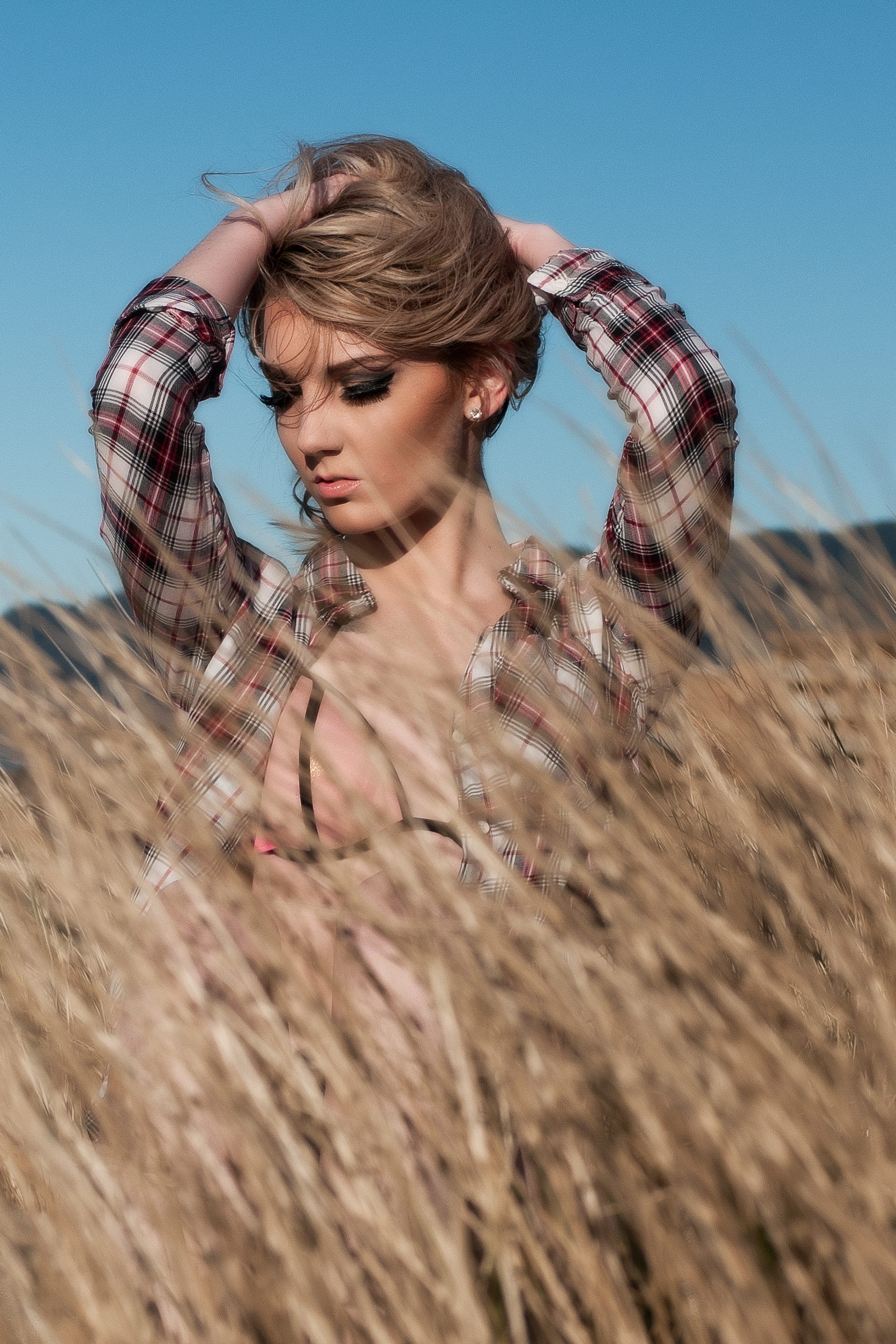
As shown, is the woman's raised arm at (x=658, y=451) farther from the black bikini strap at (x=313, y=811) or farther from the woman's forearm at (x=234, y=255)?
the woman's forearm at (x=234, y=255)

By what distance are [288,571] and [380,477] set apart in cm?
21

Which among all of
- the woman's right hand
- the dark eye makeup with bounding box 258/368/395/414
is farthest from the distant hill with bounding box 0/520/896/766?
the woman's right hand

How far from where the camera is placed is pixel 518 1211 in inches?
35.1

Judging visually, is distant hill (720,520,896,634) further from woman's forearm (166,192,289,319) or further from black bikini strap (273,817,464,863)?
woman's forearm (166,192,289,319)

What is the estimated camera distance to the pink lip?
1702 millimetres

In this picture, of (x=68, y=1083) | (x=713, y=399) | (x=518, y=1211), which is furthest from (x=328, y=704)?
(x=518, y=1211)

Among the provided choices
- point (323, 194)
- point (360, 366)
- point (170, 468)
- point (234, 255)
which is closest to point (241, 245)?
point (234, 255)

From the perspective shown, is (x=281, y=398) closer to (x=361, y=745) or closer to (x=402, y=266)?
(x=402, y=266)

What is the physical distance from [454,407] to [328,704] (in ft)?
1.96

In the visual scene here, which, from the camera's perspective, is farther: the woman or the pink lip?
the pink lip

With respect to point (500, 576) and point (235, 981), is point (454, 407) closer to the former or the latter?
point (500, 576)

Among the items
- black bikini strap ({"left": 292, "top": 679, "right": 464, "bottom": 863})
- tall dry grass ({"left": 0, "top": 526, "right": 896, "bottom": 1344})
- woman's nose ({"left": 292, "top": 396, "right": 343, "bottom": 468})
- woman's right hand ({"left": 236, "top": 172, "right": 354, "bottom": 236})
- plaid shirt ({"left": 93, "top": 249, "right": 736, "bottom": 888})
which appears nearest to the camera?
tall dry grass ({"left": 0, "top": 526, "right": 896, "bottom": 1344})

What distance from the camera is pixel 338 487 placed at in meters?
1.71

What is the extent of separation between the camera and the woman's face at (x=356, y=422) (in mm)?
1706
